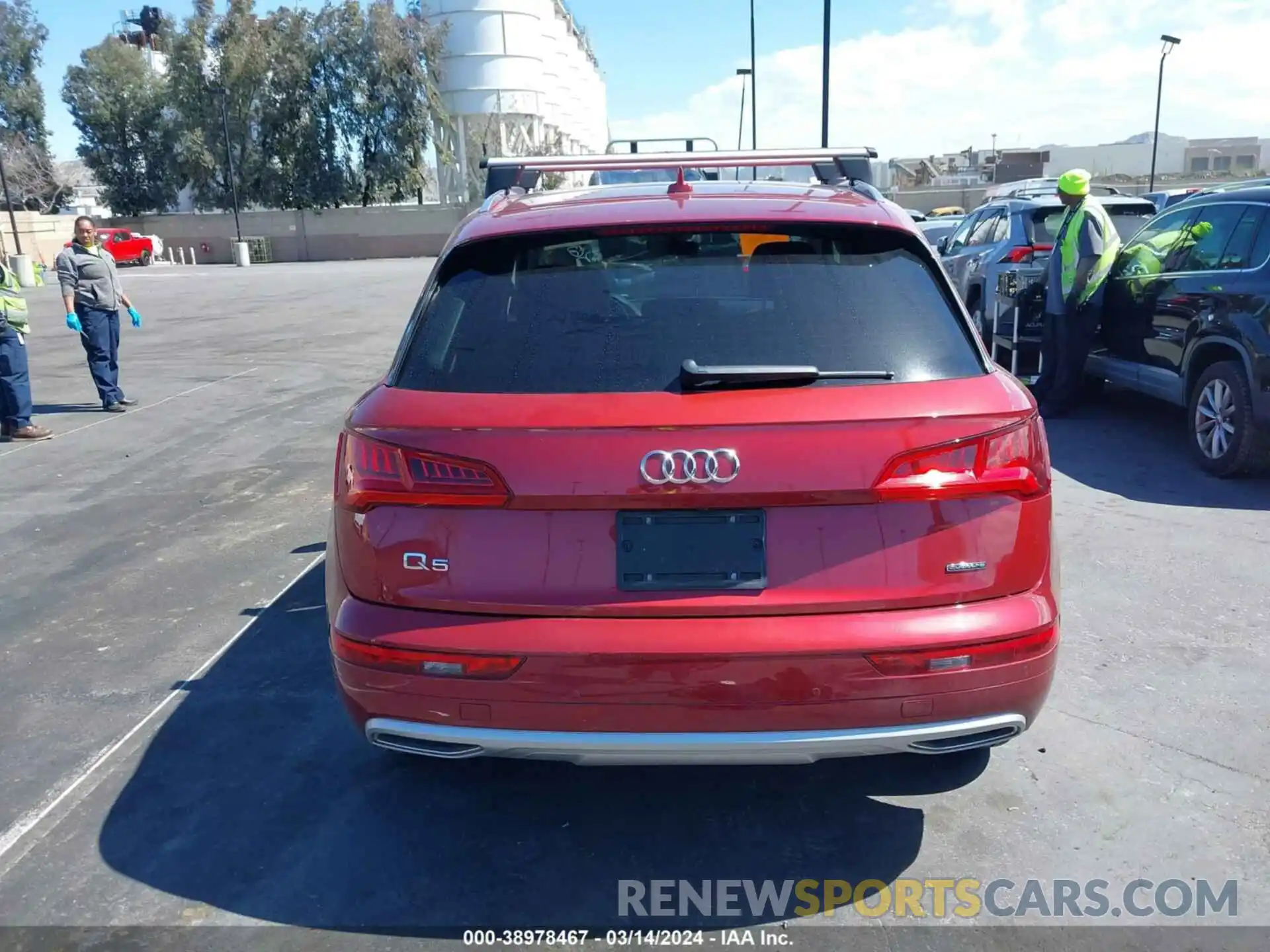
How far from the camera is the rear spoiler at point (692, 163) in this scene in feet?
13.4

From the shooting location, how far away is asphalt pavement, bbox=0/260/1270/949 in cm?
289

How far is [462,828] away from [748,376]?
5.38 feet

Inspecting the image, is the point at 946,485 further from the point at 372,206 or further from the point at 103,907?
the point at 372,206

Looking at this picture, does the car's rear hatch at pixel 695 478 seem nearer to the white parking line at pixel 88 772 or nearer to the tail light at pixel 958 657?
the tail light at pixel 958 657

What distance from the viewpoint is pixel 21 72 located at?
65.4 meters

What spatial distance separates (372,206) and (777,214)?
188 ft

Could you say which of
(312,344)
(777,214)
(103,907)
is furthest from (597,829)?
(312,344)

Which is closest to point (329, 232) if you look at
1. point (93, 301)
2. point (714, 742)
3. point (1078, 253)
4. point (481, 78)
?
point (481, 78)

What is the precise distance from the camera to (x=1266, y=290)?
250 inches

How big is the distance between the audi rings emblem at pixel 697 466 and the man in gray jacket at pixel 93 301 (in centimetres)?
934

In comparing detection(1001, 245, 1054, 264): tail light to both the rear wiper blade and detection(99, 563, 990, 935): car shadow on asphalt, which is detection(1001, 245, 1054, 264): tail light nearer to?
detection(99, 563, 990, 935): car shadow on asphalt

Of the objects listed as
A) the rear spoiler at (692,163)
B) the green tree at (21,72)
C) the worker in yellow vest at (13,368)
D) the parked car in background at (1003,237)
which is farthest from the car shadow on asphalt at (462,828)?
the green tree at (21,72)

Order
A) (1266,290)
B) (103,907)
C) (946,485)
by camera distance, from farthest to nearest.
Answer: (1266,290)
(103,907)
(946,485)

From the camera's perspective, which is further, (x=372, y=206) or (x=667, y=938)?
(x=372, y=206)
